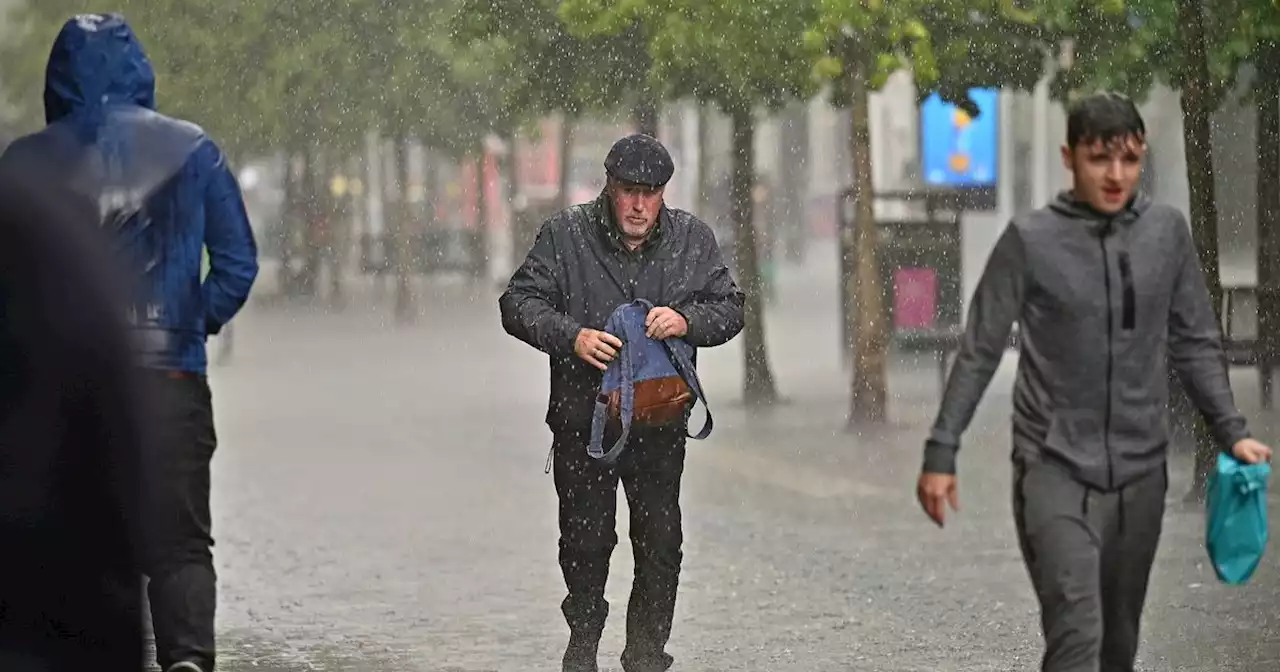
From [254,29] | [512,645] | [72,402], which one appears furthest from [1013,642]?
[254,29]

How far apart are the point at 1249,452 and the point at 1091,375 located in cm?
37

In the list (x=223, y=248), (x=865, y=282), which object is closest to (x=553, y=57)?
(x=865, y=282)

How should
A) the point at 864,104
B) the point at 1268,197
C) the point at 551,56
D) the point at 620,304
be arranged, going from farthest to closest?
the point at 551,56, the point at 864,104, the point at 1268,197, the point at 620,304

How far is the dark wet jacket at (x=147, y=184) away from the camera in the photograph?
6.14 meters

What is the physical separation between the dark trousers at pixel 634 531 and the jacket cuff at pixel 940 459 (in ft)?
5.95

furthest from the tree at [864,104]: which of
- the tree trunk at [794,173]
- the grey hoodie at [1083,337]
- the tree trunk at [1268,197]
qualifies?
the tree trunk at [794,173]

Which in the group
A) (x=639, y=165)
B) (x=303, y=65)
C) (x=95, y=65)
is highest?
(x=303, y=65)

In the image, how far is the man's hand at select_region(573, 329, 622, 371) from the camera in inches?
283

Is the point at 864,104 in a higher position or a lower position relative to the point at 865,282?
higher

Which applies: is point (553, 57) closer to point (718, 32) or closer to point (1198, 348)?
point (718, 32)

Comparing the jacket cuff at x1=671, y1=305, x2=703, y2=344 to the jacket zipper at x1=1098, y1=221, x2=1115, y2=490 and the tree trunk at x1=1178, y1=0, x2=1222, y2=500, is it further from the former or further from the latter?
the tree trunk at x1=1178, y1=0, x2=1222, y2=500

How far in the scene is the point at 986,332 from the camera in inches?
225

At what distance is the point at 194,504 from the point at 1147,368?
2.13m

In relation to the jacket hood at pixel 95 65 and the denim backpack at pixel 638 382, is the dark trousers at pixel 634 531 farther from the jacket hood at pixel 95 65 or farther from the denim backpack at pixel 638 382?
the jacket hood at pixel 95 65
